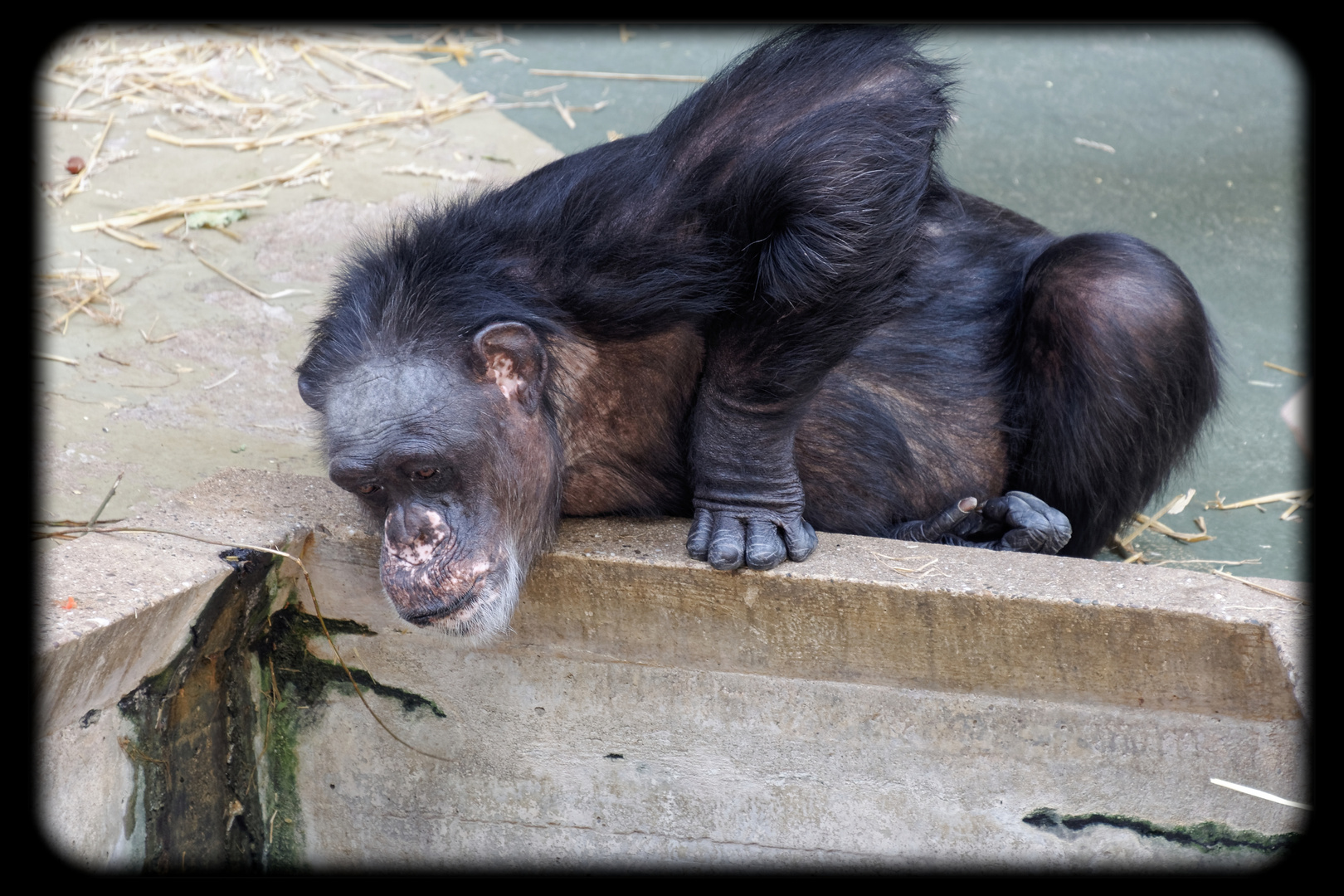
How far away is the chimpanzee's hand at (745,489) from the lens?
11.0 feet

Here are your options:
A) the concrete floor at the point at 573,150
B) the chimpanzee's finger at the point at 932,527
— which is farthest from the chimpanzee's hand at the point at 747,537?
the concrete floor at the point at 573,150

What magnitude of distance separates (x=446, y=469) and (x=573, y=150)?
388cm

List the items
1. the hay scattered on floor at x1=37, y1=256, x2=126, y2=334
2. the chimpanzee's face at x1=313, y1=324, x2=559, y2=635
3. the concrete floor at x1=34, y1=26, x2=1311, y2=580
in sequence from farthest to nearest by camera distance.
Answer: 1. the hay scattered on floor at x1=37, y1=256, x2=126, y2=334
2. the concrete floor at x1=34, y1=26, x2=1311, y2=580
3. the chimpanzee's face at x1=313, y1=324, x2=559, y2=635

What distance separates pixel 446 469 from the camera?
10.2 ft

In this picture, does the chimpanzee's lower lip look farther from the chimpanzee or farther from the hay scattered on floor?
the hay scattered on floor

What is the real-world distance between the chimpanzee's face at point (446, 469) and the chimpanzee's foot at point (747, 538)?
0.51 meters

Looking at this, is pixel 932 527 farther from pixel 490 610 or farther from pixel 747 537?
pixel 490 610

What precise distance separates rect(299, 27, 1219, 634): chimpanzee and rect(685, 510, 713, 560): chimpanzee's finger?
0.01 m

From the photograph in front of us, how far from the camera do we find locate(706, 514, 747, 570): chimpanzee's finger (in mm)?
3289

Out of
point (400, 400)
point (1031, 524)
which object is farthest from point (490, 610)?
point (1031, 524)

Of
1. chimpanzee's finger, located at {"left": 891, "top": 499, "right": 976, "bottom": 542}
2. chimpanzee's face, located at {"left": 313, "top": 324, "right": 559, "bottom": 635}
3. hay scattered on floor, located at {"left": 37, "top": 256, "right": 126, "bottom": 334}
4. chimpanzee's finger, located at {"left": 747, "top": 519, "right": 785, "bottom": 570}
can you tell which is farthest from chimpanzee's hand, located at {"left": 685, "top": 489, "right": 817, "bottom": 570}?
hay scattered on floor, located at {"left": 37, "top": 256, "right": 126, "bottom": 334}

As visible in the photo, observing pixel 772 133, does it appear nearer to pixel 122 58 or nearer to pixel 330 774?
pixel 330 774

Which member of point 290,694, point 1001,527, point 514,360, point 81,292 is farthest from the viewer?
point 81,292

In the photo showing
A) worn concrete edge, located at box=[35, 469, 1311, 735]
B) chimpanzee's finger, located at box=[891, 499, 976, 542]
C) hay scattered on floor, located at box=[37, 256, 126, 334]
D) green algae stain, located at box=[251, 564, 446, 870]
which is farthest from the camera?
hay scattered on floor, located at box=[37, 256, 126, 334]
